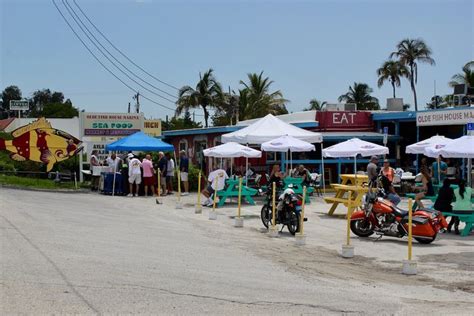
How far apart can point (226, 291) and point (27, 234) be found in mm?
5313

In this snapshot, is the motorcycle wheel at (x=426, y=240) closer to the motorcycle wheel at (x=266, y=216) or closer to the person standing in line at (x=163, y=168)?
the motorcycle wheel at (x=266, y=216)

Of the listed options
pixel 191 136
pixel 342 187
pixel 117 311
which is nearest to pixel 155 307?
pixel 117 311

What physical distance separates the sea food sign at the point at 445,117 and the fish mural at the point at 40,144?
52.0 ft

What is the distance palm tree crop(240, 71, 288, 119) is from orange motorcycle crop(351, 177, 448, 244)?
4446cm

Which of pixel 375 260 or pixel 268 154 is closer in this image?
pixel 375 260

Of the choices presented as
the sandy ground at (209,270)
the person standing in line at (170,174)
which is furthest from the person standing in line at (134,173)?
the sandy ground at (209,270)

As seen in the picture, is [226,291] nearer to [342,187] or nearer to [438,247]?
[438,247]

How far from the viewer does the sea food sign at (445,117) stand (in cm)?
2550

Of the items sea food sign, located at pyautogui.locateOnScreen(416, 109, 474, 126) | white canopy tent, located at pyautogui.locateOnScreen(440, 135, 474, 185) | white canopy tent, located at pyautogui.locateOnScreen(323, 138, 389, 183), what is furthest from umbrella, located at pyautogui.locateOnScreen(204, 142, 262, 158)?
sea food sign, located at pyautogui.locateOnScreen(416, 109, 474, 126)

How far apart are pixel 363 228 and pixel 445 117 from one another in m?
13.9

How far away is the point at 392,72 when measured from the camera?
62.4m

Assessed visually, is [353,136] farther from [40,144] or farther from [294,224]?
[294,224]

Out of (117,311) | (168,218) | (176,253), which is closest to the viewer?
(117,311)

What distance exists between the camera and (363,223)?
14.5m
